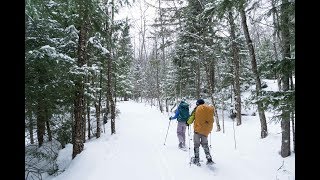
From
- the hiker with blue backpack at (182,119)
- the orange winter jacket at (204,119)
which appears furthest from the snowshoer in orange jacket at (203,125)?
the hiker with blue backpack at (182,119)

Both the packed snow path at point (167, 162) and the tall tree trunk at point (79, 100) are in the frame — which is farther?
the tall tree trunk at point (79, 100)

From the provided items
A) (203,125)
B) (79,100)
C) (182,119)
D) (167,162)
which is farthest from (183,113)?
(79,100)

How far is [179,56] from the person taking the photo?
3155cm

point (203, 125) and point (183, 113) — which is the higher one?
point (183, 113)

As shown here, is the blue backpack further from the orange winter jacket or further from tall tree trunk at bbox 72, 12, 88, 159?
tall tree trunk at bbox 72, 12, 88, 159

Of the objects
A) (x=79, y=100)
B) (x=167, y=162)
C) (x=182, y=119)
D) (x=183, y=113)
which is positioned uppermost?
(x=79, y=100)

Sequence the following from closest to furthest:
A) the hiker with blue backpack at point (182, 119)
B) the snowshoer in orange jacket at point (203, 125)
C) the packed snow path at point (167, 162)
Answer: the packed snow path at point (167, 162) < the snowshoer in orange jacket at point (203, 125) < the hiker with blue backpack at point (182, 119)

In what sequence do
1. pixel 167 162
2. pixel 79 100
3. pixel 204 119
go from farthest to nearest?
pixel 79 100
pixel 167 162
pixel 204 119

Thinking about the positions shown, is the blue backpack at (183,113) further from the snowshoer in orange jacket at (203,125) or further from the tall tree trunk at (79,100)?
the tall tree trunk at (79,100)

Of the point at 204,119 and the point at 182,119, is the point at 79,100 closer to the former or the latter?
the point at 182,119

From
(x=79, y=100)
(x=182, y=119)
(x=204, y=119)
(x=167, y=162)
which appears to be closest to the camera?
(x=204, y=119)

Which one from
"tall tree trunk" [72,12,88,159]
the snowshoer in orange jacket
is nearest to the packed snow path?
the snowshoer in orange jacket

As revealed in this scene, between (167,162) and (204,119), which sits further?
(167,162)
